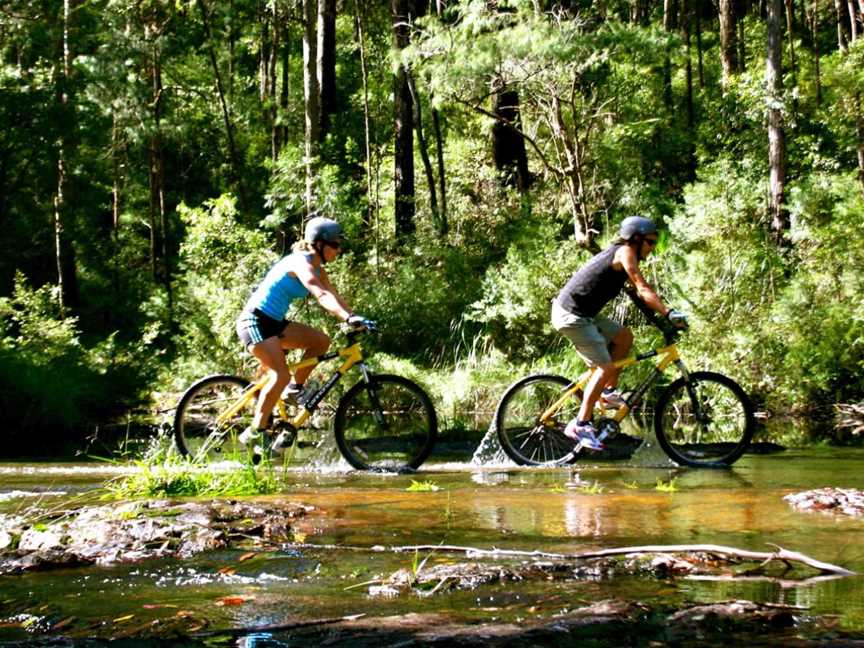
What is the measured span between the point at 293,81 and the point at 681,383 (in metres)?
31.4

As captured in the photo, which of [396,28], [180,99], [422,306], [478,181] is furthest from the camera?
[180,99]

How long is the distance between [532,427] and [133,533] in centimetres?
542

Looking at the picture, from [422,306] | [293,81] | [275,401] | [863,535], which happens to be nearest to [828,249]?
[422,306]

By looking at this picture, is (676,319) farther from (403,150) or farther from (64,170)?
(64,170)

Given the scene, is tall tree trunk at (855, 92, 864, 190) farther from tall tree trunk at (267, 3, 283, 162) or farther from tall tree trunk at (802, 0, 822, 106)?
tall tree trunk at (267, 3, 283, 162)

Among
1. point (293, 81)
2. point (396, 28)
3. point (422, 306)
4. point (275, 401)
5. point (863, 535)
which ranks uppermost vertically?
point (293, 81)

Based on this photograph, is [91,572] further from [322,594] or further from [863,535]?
[863,535]

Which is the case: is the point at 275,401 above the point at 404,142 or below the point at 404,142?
below

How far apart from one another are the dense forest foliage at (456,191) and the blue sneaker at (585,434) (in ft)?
24.8

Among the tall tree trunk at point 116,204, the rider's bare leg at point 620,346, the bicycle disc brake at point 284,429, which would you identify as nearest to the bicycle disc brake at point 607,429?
the rider's bare leg at point 620,346

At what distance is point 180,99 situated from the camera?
1499 inches

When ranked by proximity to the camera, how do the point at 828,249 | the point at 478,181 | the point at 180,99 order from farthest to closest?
1. the point at 180,99
2. the point at 478,181
3. the point at 828,249

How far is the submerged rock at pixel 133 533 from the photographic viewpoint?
16.8ft

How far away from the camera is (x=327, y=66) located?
2669cm
